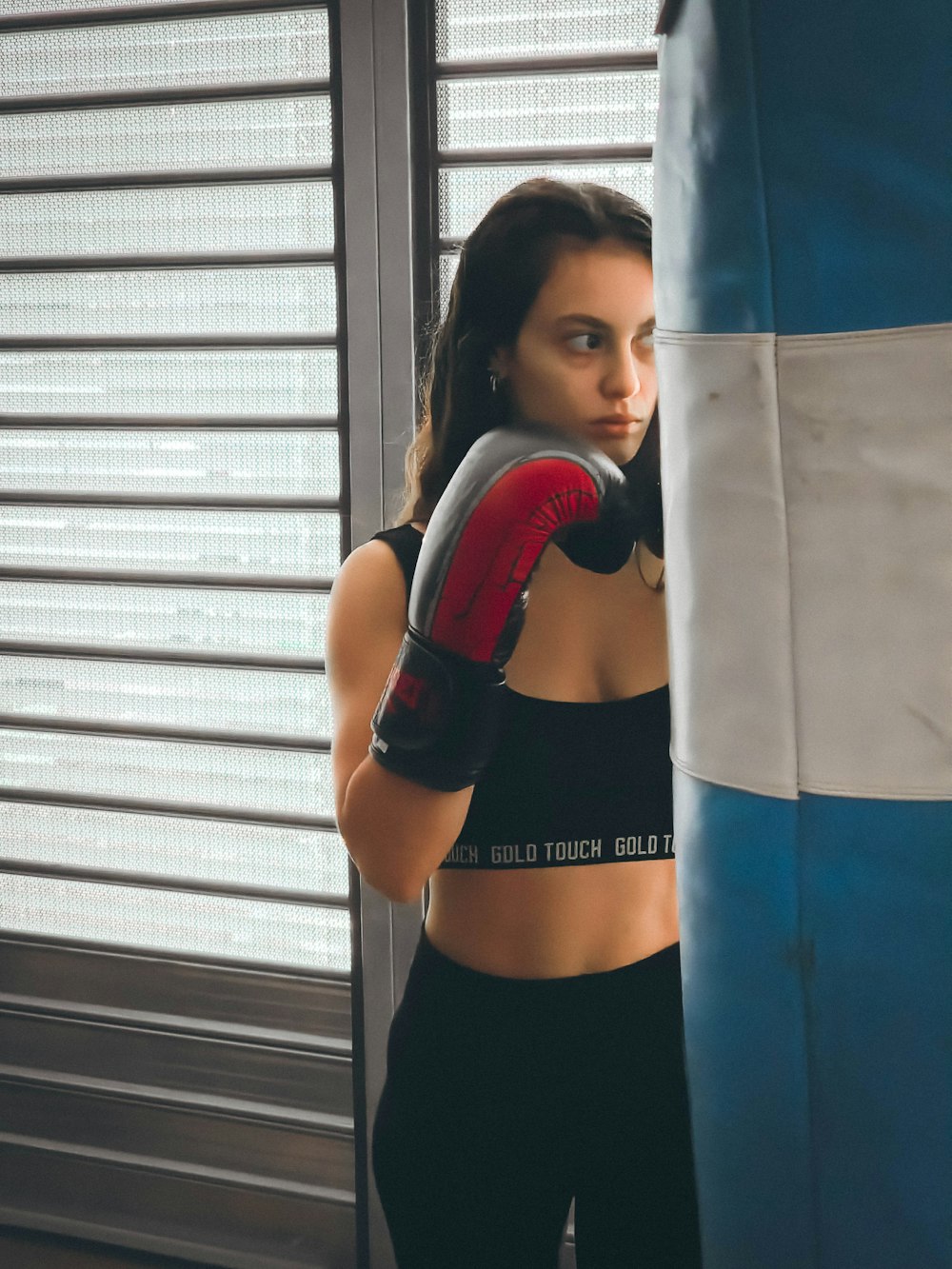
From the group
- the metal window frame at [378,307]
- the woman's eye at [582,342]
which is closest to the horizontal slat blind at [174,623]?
the metal window frame at [378,307]

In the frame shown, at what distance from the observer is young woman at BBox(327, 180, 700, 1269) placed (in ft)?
4.16

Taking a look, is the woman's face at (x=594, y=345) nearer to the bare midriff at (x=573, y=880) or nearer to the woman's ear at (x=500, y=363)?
the woman's ear at (x=500, y=363)

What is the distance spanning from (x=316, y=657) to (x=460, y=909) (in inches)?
39.2

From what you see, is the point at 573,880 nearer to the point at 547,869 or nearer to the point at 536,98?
the point at 547,869

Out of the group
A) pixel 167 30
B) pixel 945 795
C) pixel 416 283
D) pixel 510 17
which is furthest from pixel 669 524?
pixel 167 30

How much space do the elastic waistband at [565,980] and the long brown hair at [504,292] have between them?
581 millimetres

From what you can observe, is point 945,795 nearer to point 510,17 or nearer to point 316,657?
point 316,657

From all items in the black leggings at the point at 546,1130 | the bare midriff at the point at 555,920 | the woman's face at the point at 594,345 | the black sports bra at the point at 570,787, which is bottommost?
the black leggings at the point at 546,1130

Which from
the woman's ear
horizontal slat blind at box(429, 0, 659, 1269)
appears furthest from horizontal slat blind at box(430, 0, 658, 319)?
the woman's ear

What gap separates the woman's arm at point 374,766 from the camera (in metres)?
1.22

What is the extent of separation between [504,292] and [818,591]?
2.28 feet

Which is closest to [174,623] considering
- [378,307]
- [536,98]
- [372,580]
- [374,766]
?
[378,307]

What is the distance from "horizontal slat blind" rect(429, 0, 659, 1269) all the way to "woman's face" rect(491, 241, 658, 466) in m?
0.78

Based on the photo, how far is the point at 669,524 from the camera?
920 mm
